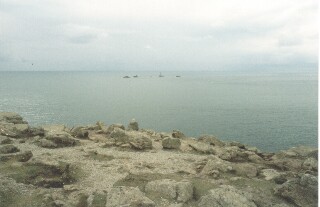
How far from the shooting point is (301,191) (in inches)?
1005

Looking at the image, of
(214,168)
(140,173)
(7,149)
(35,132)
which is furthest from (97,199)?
(35,132)

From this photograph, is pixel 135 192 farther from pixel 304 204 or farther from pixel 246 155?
pixel 246 155

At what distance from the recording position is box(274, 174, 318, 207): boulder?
24828 millimetres

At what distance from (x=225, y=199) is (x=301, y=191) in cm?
648

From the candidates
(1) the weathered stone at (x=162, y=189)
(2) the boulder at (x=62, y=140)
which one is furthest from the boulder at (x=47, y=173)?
(2) the boulder at (x=62, y=140)

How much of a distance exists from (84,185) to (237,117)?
63963mm

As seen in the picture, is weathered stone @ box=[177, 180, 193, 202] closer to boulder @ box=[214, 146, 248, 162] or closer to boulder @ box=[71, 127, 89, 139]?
boulder @ box=[214, 146, 248, 162]

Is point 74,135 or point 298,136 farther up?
point 74,135

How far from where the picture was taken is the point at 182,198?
82.3 feet

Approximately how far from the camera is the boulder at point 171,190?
2531cm

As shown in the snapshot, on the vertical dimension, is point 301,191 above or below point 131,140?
below

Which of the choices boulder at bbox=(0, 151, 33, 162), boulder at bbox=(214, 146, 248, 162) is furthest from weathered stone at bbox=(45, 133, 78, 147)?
boulder at bbox=(214, 146, 248, 162)

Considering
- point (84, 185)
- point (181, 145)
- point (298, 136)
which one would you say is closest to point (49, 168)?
point (84, 185)

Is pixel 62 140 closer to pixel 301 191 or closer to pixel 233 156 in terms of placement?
pixel 233 156
